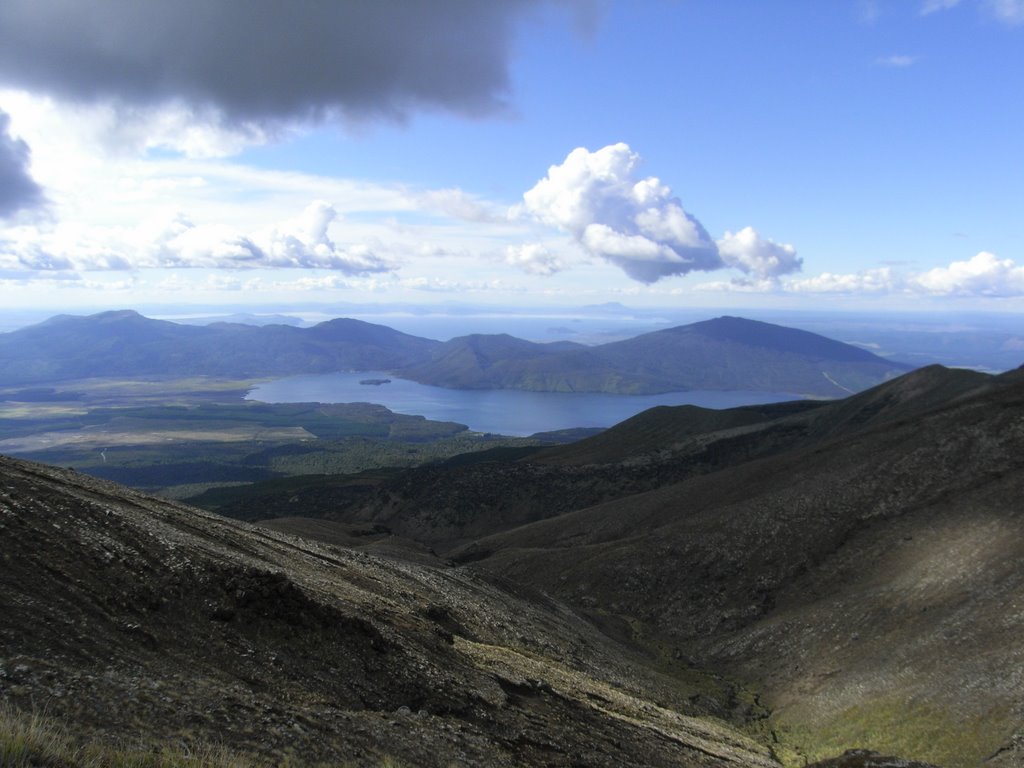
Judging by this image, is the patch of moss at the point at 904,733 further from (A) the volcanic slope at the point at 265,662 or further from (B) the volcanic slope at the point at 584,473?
(B) the volcanic slope at the point at 584,473

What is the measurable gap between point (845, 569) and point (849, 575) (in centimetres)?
78

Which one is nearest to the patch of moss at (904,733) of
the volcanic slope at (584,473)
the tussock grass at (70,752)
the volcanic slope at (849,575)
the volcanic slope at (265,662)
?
the volcanic slope at (849,575)

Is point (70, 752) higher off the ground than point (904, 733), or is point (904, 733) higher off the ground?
point (70, 752)

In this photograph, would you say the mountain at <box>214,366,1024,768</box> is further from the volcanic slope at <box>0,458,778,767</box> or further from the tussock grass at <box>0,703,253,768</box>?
the tussock grass at <box>0,703,253,768</box>

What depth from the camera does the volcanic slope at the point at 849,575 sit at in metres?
27.4

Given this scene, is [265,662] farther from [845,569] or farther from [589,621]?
[845,569]

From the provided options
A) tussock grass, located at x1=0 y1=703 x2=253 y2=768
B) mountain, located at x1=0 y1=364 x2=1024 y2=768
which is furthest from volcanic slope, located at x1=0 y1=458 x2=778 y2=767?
tussock grass, located at x1=0 y1=703 x2=253 y2=768

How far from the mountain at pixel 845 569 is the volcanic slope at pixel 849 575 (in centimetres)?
12

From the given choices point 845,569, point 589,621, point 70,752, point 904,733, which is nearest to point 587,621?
point 589,621

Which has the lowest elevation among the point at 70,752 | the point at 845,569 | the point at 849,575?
the point at 849,575

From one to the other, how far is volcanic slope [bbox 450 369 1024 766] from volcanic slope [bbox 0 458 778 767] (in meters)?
6.08

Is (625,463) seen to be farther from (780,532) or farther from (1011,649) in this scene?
(1011,649)

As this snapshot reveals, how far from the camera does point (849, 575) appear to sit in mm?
42531

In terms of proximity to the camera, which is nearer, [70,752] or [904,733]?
[70,752]
